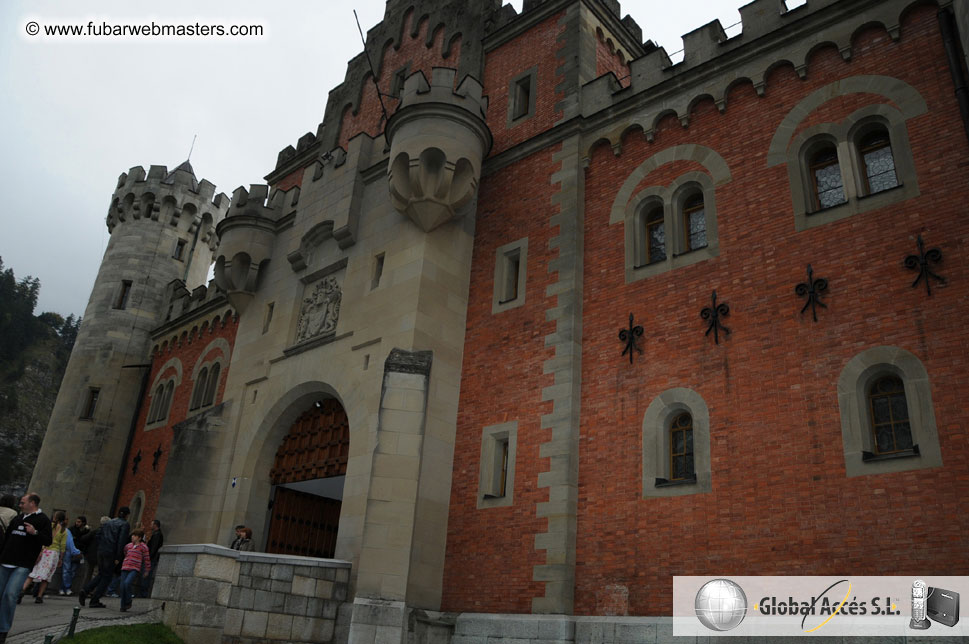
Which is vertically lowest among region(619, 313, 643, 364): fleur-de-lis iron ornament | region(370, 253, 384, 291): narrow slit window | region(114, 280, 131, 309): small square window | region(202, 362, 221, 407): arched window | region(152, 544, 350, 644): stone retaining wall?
region(152, 544, 350, 644): stone retaining wall

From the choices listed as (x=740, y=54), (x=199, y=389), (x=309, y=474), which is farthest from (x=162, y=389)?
(x=740, y=54)

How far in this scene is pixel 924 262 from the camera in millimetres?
10891

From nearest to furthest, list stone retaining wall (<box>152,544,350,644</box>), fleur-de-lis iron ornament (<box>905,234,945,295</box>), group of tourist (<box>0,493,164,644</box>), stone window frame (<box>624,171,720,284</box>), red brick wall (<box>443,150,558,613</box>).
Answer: group of tourist (<box>0,493,164,644</box>) < fleur-de-lis iron ornament (<box>905,234,945,295</box>) < stone retaining wall (<box>152,544,350,644</box>) < red brick wall (<box>443,150,558,613</box>) < stone window frame (<box>624,171,720,284</box>)

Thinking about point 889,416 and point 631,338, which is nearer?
point 889,416

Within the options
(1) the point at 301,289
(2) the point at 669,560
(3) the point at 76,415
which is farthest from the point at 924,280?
(3) the point at 76,415

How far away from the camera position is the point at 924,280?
10812 mm

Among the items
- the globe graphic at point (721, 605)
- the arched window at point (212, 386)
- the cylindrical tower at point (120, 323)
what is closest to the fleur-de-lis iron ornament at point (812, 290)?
the globe graphic at point (721, 605)

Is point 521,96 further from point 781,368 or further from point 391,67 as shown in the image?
point 781,368

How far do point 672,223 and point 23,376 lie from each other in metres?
67.9

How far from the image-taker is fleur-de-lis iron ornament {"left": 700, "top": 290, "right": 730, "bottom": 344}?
12586 millimetres

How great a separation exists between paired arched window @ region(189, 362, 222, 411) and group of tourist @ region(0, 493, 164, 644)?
674 centimetres

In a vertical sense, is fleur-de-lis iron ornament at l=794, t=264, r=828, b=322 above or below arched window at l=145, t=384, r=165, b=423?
below

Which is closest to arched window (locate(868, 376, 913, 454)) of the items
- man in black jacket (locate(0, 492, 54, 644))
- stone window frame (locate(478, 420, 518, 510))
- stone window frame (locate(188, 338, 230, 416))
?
stone window frame (locate(478, 420, 518, 510))

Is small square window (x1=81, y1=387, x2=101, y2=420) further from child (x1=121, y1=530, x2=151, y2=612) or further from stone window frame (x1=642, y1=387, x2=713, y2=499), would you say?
stone window frame (x1=642, y1=387, x2=713, y2=499)
